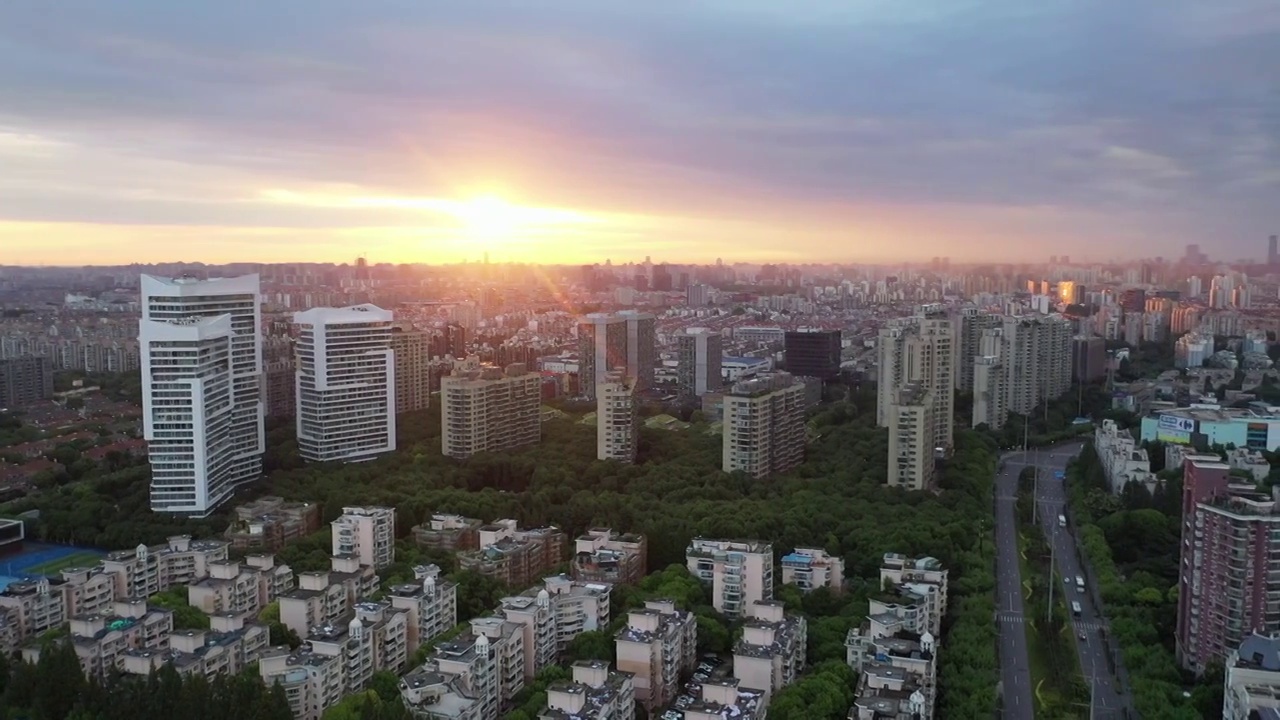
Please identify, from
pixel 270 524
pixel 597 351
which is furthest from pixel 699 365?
pixel 270 524

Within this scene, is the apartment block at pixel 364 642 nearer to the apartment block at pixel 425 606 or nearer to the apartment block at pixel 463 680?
the apartment block at pixel 425 606

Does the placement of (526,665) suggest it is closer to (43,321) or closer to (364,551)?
(364,551)

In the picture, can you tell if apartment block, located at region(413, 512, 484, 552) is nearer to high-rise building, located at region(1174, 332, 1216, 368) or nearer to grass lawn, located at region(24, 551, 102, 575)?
grass lawn, located at region(24, 551, 102, 575)

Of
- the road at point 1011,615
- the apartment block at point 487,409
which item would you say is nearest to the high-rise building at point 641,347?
the apartment block at point 487,409

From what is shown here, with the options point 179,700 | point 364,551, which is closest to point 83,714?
point 179,700

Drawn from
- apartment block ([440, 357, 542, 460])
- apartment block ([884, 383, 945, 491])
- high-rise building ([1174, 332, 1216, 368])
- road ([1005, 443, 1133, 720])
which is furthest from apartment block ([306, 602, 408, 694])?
high-rise building ([1174, 332, 1216, 368])

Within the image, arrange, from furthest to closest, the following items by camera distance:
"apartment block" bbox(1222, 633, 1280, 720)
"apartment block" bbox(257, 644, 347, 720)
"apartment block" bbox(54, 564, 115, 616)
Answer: "apartment block" bbox(54, 564, 115, 616), "apartment block" bbox(257, 644, 347, 720), "apartment block" bbox(1222, 633, 1280, 720)

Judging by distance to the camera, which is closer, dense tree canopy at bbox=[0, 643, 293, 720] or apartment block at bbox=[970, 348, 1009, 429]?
dense tree canopy at bbox=[0, 643, 293, 720]
